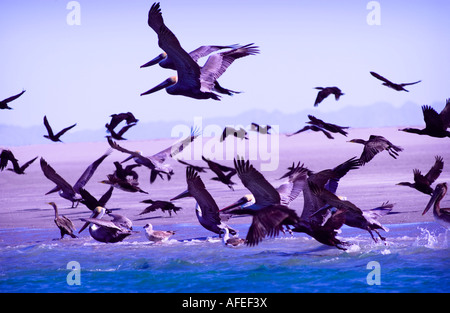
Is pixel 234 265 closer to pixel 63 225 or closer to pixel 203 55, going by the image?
pixel 63 225

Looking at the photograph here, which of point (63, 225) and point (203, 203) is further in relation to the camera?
point (63, 225)

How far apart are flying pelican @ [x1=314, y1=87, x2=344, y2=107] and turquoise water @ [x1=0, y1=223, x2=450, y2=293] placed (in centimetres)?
369

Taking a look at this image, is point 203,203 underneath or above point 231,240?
above

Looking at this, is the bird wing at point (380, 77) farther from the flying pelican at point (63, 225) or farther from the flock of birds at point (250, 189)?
the flying pelican at point (63, 225)

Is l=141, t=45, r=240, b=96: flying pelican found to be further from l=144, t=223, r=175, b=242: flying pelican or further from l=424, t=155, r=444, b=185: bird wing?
l=424, t=155, r=444, b=185: bird wing

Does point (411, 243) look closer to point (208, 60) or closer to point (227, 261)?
point (227, 261)

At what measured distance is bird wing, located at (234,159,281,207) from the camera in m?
7.96

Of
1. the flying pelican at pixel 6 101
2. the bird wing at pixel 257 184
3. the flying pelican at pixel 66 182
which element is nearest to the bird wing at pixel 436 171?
the bird wing at pixel 257 184

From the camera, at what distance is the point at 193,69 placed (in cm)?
1069

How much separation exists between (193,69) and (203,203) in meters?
2.07

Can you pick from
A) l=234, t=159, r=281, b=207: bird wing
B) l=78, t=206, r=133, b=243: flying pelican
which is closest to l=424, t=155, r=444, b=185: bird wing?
l=234, t=159, r=281, b=207: bird wing

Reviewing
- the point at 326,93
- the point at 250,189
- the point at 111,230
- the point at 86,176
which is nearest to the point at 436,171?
the point at 326,93

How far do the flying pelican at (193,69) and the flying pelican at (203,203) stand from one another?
156 centimetres
